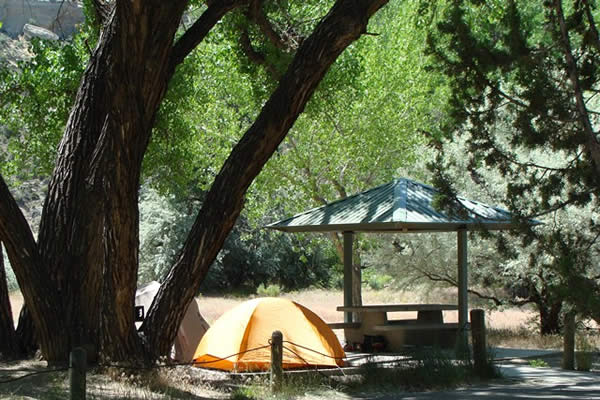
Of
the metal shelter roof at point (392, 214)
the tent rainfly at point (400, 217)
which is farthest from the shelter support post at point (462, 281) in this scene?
the metal shelter roof at point (392, 214)

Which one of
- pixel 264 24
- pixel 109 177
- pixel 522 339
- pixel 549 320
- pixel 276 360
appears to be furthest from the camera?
pixel 549 320

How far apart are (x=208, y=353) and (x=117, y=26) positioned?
5.00 m

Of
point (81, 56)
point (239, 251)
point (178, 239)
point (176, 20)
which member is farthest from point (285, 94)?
point (239, 251)

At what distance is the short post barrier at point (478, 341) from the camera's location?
12648mm

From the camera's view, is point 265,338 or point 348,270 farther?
point 348,270

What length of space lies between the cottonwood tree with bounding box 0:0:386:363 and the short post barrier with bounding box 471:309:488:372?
4009 millimetres

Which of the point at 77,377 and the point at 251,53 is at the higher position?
the point at 251,53

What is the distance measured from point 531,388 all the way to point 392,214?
3676mm

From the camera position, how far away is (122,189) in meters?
10.7

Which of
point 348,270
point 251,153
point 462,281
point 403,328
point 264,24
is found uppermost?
point 264,24

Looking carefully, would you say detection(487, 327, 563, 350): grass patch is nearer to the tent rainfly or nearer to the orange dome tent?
the tent rainfly

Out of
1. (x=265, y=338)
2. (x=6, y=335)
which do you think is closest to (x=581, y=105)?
(x=265, y=338)

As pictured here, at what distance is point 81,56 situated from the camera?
1716cm

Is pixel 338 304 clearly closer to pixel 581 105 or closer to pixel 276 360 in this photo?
pixel 276 360
